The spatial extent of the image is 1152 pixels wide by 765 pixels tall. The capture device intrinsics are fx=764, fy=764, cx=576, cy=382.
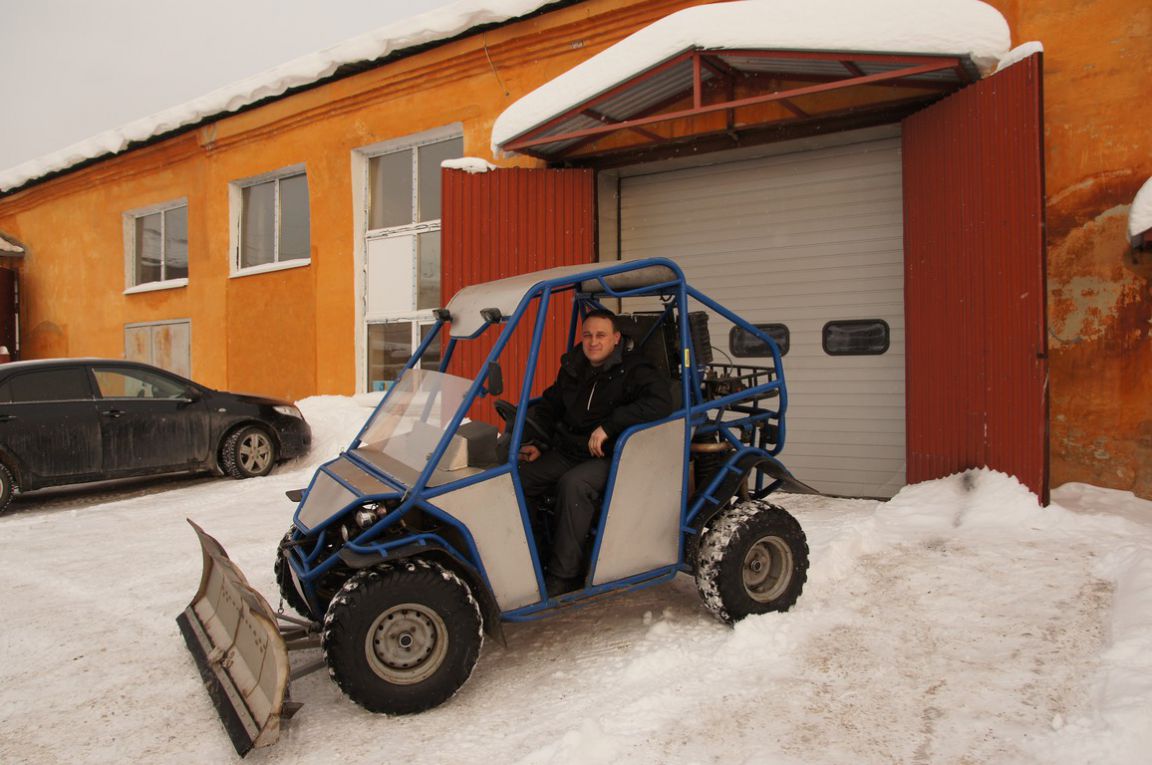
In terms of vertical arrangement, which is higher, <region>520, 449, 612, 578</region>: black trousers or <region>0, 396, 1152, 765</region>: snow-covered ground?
<region>520, 449, 612, 578</region>: black trousers

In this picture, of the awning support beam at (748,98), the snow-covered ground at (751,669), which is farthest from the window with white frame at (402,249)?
the snow-covered ground at (751,669)

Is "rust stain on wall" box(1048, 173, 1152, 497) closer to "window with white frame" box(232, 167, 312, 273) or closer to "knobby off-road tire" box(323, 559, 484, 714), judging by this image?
"knobby off-road tire" box(323, 559, 484, 714)

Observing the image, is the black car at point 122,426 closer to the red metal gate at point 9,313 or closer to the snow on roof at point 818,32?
the snow on roof at point 818,32

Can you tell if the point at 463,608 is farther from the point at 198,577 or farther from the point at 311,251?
the point at 311,251

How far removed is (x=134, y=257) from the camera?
49.5 ft

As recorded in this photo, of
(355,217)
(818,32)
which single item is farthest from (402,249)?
(818,32)

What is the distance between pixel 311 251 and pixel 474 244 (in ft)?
13.6

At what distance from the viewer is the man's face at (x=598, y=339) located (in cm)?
407

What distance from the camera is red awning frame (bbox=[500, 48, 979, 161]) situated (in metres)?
5.92

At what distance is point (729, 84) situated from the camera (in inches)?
288

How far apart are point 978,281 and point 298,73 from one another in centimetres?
962

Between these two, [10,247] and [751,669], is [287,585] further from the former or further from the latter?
[10,247]

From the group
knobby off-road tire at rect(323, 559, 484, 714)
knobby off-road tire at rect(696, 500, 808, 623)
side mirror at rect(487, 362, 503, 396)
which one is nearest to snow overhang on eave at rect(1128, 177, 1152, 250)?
knobby off-road tire at rect(696, 500, 808, 623)

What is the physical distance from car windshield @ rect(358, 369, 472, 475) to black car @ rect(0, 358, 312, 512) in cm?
528
